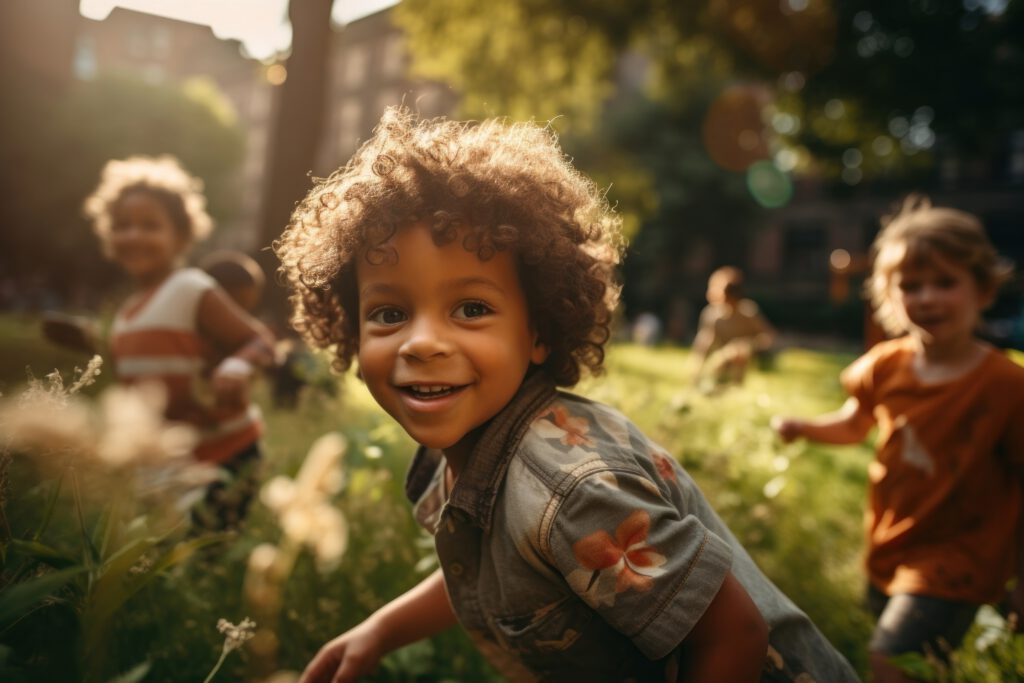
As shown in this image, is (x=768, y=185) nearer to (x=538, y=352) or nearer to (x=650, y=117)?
(x=650, y=117)

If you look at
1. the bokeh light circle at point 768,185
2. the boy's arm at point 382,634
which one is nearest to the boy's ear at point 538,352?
the boy's arm at point 382,634

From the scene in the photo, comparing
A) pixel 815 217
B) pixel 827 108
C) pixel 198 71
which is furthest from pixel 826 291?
pixel 198 71

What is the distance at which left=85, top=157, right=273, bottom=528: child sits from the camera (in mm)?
3162

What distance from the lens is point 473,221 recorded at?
56.7 inches

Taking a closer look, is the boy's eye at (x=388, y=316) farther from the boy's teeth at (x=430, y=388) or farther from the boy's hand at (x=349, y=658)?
the boy's hand at (x=349, y=658)

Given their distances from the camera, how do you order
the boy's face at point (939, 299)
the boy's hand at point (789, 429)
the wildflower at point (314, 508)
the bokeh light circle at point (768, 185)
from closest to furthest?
1. the wildflower at point (314, 508)
2. the boy's face at point (939, 299)
3. the boy's hand at point (789, 429)
4. the bokeh light circle at point (768, 185)

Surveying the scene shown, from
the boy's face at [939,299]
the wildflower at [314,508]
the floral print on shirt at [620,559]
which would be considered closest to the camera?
the wildflower at [314,508]

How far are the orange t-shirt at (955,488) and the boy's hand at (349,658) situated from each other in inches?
67.8

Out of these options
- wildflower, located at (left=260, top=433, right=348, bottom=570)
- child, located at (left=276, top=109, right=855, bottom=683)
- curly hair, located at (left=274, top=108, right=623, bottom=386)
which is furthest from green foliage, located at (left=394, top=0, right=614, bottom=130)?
wildflower, located at (left=260, top=433, right=348, bottom=570)

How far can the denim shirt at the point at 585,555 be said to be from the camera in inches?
47.1

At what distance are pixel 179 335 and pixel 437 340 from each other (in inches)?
88.7

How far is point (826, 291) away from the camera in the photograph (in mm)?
35125

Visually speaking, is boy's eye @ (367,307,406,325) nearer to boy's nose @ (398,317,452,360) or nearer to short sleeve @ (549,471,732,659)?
boy's nose @ (398,317,452,360)

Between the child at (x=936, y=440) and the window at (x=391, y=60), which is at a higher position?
the window at (x=391, y=60)
